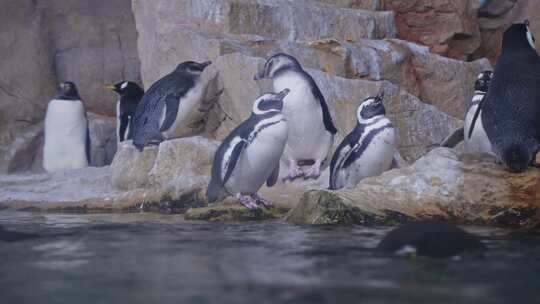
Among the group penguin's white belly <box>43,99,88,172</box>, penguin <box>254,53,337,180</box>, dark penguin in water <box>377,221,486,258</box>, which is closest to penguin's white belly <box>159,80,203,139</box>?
penguin <box>254,53,337,180</box>

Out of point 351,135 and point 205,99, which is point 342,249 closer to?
point 351,135

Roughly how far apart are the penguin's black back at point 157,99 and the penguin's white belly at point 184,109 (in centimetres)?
6

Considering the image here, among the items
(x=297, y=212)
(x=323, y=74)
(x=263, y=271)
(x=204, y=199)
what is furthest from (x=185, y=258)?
(x=323, y=74)

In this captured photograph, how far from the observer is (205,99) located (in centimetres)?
789

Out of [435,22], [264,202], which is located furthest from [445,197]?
[435,22]

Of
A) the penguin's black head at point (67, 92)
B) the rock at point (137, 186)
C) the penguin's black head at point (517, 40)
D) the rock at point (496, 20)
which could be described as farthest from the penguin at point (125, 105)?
the penguin's black head at point (517, 40)

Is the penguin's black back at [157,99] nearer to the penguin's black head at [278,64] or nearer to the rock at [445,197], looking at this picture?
the penguin's black head at [278,64]

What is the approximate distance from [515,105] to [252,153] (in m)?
1.67

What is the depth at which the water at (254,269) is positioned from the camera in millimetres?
2354

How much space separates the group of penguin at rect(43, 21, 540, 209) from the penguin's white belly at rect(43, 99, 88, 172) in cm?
185

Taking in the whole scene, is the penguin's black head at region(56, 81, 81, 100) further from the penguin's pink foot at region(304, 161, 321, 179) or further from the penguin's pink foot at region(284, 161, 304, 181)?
the penguin's pink foot at region(304, 161, 321, 179)

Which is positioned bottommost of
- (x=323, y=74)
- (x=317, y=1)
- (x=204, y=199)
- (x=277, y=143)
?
(x=204, y=199)

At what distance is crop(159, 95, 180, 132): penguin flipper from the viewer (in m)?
7.66

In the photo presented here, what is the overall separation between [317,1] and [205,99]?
215 centimetres
